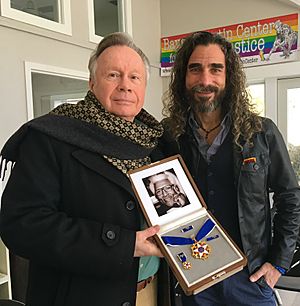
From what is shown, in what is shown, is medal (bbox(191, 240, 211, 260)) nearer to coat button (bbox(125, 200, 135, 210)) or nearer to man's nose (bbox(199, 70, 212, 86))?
coat button (bbox(125, 200, 135, 210))

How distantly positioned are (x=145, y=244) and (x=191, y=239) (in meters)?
0.14

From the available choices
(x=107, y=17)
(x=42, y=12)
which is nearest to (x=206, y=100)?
(x=42, y=12)

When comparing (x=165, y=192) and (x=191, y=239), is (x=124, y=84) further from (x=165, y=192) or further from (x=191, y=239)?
(x=191, y=239)

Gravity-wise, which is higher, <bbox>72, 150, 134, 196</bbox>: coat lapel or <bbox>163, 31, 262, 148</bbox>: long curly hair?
<bbox>163, 31, 262, 148</bbox>: long curly hair

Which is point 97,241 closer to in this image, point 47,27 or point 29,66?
point 29,66

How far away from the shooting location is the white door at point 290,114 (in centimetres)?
378

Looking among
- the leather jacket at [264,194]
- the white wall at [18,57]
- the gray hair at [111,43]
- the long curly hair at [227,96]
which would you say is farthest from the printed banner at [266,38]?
the gray hair at [111,43]

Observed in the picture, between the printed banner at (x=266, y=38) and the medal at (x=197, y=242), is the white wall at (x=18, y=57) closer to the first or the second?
the printed banner at (x=266, y=38)

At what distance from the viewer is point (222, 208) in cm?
137

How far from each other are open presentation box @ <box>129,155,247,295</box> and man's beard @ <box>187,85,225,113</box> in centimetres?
40

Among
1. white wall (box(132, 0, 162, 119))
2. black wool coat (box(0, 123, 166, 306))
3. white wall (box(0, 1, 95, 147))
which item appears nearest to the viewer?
black wool coat (box(0, 123, 166, 306))

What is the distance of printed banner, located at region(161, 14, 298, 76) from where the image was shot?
3609mm

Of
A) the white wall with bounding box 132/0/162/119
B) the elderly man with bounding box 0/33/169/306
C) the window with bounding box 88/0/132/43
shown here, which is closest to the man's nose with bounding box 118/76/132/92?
the elderly man with bounding box 0/33/169/306

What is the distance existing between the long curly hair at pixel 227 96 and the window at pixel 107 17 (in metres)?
2.04
